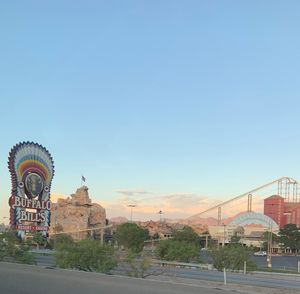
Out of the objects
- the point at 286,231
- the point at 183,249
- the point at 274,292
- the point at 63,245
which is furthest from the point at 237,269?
the point at 286,231

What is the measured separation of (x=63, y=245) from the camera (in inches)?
1194

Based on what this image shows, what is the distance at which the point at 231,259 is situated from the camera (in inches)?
1789

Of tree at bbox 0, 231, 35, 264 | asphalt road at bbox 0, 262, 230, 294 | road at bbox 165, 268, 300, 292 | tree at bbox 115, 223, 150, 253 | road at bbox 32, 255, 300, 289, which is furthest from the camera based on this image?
tree at bbox 115, 223, 150, 253

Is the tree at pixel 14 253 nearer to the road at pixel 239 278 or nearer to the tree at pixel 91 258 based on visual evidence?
the road at pixel 239 278

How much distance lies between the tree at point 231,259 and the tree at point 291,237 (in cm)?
11997

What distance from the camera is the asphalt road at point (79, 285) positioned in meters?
15.0

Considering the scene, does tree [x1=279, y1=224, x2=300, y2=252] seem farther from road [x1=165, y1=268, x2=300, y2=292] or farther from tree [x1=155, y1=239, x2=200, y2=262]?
road [x1=165, y1=268, x2=300, y2=292]

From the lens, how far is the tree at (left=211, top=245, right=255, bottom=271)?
45.1m

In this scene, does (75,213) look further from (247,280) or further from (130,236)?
(247,280)

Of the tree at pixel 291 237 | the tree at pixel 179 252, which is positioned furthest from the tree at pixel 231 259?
the tree at pixel 291 237

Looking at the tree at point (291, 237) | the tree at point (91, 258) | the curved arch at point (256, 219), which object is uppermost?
the curved arch at point (256, 219)

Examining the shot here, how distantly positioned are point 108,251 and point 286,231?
468ft

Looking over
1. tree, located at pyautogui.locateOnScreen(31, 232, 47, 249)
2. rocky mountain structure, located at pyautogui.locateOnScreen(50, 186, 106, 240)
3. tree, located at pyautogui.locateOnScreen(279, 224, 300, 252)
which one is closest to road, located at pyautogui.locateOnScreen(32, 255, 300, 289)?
tree, located at pyautogui.locateOnScreen(31, 232, 47, 249)

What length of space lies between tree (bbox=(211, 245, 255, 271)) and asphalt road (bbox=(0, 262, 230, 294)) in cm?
2757
